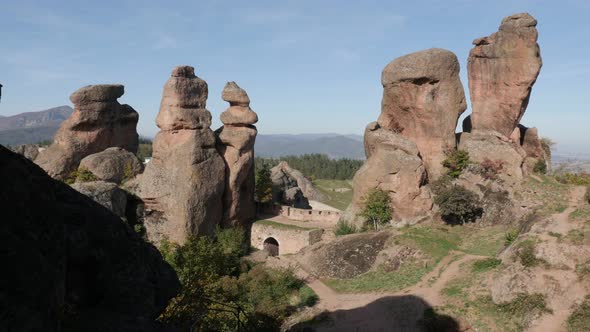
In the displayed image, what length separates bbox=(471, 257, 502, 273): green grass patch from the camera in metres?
21.6

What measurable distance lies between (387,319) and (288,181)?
37572mm

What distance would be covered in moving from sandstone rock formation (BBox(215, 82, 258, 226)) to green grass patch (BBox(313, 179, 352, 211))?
29.9m

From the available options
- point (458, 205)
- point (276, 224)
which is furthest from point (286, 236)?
point (458, 205)

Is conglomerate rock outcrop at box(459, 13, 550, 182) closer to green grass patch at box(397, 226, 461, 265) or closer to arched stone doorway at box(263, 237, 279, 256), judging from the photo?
green grass patch at box(397, 226, 461, 265)

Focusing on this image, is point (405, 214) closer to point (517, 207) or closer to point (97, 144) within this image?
point (517, 207)

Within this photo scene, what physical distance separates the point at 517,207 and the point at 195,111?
2458 cm

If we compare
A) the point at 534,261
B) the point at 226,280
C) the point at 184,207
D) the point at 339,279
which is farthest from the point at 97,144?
the point at 534,261

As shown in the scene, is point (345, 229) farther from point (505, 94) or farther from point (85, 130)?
point (85, 130)

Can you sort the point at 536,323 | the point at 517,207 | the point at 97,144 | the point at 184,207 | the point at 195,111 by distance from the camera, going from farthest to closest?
the point at 97,144, the point at 195,111, the point at 184,207, the point at 517,207, the point at 536,323

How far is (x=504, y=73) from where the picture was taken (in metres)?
33.1

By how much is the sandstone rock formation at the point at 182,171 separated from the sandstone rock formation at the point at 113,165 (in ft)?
9.74

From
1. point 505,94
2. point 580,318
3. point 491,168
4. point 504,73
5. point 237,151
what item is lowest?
point 580,318

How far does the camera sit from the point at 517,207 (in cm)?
2905

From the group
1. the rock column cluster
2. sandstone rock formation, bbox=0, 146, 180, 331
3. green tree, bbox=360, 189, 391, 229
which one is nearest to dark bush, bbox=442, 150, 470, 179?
the rock column cluster
